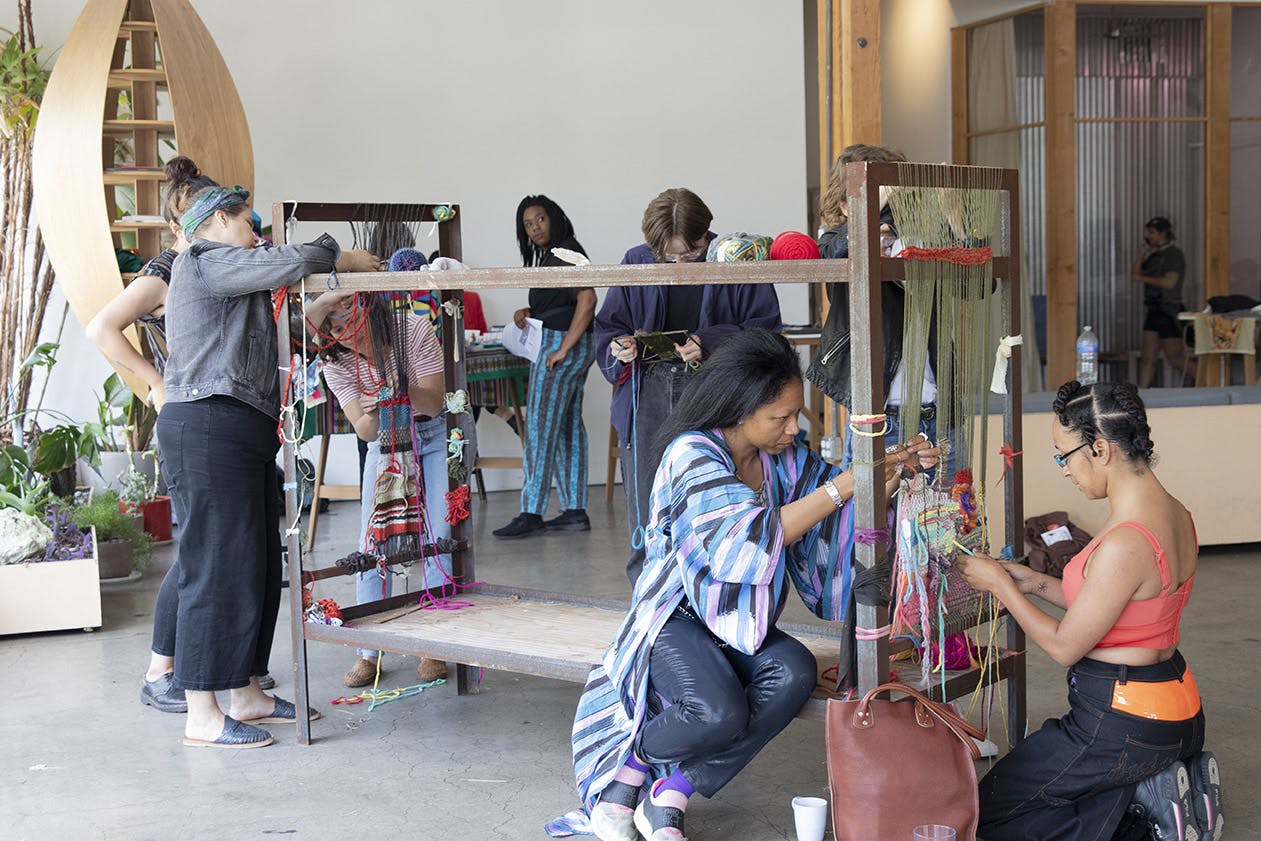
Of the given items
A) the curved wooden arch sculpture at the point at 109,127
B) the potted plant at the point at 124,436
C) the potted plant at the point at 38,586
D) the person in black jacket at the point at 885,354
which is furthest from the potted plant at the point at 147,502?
the person in black jacket at the point at 885,354

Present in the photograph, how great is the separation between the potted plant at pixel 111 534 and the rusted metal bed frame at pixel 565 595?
225 centimetres

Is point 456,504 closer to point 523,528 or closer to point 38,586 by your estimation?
point 38,586

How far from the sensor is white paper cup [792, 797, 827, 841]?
9.39 feet

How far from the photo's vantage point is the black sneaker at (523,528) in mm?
6559

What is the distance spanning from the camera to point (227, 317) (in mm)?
3578

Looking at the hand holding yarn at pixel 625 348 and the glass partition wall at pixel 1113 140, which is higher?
the glass partition wall at pixel 1113 140

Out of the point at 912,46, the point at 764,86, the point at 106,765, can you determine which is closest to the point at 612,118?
the point at 764,86

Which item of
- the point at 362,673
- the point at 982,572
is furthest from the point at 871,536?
the point at 362,673

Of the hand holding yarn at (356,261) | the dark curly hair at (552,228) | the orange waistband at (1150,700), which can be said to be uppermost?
the dark curly hair at (552,228)

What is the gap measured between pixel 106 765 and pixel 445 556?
1082mm

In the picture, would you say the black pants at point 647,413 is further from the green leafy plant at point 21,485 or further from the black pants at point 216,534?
the green leafy plant at point 21,485

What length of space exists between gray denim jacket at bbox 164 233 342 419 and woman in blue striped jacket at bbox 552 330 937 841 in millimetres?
1140

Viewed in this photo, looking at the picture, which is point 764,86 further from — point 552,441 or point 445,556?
point 445,556

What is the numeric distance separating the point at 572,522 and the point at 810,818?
387 cm
